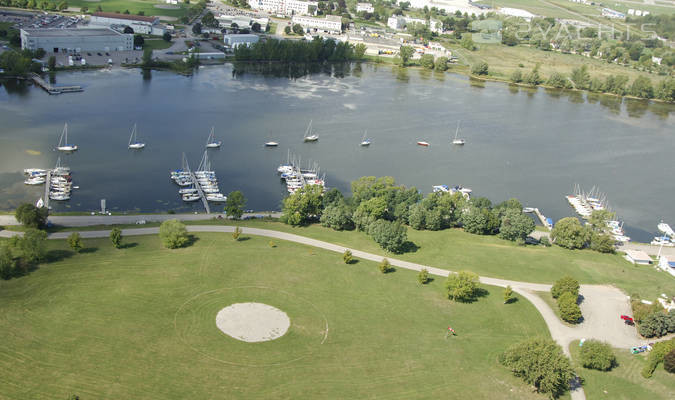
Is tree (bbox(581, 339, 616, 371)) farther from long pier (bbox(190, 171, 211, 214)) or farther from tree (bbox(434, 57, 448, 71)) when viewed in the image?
tree (bbox(434, 57, 448, 71))

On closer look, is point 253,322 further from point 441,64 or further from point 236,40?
point 441,64

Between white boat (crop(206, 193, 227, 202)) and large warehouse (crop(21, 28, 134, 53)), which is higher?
large warehouse (crop(21, 28, 134, 53))

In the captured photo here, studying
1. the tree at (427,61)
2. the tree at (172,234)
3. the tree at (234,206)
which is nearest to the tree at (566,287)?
the tree at (234,206)

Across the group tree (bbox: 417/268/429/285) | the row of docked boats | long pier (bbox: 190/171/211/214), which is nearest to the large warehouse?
long pier (bbox: 190/171/211/214)

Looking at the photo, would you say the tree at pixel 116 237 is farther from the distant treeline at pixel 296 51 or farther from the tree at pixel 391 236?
the distant treeline at pixel 296 51

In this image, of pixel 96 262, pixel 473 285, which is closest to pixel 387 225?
pixel 473 285

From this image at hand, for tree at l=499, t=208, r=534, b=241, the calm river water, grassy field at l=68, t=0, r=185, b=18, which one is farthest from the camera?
grassy field at l=68, t=0, r=185, b=18
